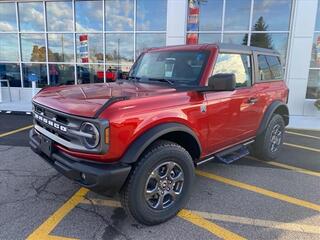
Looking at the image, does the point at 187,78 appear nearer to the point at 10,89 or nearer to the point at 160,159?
the point at 160,159

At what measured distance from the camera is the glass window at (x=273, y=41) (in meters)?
9.56

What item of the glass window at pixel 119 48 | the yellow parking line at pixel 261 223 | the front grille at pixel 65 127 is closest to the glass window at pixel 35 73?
the glass window at pixel 119 48

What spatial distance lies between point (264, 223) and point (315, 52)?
8.34 meters

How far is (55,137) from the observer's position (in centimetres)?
298

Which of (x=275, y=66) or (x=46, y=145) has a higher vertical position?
(x=275, y=66)

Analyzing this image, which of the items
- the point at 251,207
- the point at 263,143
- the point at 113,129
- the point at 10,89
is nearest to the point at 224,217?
the point at 251,207

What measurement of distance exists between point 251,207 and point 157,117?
5.50 ft

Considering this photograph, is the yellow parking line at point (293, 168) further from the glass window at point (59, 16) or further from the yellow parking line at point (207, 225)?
the glass window at point (59, 16)

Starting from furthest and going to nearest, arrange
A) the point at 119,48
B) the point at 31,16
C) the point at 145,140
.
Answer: the point at 31,16, the point at 119,48, the point at 145,140

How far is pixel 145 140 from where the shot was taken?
274cm

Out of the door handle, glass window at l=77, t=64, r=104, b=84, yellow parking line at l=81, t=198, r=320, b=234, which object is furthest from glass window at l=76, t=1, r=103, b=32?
yellow parking line at l=81, t=198, r=320, b=234

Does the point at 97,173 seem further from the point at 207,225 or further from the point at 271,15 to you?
the point at 271,15

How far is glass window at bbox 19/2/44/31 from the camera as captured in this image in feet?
37.5

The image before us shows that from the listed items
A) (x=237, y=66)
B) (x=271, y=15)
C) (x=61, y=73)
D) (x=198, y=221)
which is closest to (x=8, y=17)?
(x=61, y=73)
